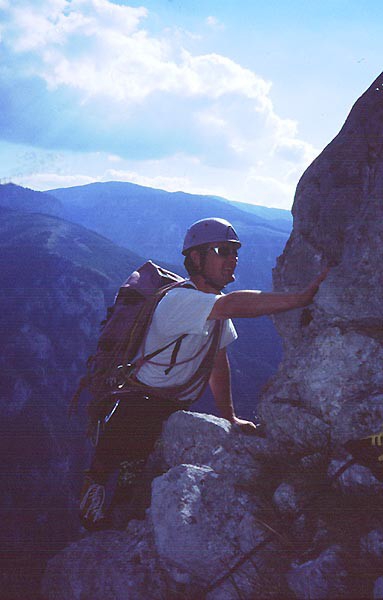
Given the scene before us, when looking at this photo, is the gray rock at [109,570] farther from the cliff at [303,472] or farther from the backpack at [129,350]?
the backpack at [129,350]

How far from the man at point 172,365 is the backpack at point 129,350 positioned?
2 centimetres

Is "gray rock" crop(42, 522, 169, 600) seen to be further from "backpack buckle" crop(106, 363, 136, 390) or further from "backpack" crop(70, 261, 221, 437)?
"backpack buckle" crop(106, 363, 136, 390)

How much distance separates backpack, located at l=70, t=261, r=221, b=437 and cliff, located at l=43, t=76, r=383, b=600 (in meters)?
0.68

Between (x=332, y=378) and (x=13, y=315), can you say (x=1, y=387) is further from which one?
(x=332, y=378)

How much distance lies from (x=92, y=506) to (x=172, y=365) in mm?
1864

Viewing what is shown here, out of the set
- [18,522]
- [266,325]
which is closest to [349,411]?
[18,522]

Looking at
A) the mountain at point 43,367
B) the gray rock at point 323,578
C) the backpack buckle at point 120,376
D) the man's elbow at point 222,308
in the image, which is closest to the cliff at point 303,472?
the gray rock at point 323,578

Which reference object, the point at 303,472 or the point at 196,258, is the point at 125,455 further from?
the point at 196,258

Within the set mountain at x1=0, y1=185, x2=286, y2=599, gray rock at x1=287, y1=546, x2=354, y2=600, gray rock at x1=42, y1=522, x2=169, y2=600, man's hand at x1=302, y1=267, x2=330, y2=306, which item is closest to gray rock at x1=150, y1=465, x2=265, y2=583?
gray rock at x1=42, y1=522, x2=169, y2=600

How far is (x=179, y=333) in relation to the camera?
13.9 ft

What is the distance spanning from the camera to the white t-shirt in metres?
4.02

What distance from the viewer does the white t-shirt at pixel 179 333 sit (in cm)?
402

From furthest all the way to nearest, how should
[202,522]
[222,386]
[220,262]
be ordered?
[222,386] → [220,262] → [202,522]

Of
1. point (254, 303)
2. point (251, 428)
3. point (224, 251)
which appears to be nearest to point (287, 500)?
point (251, 428)
